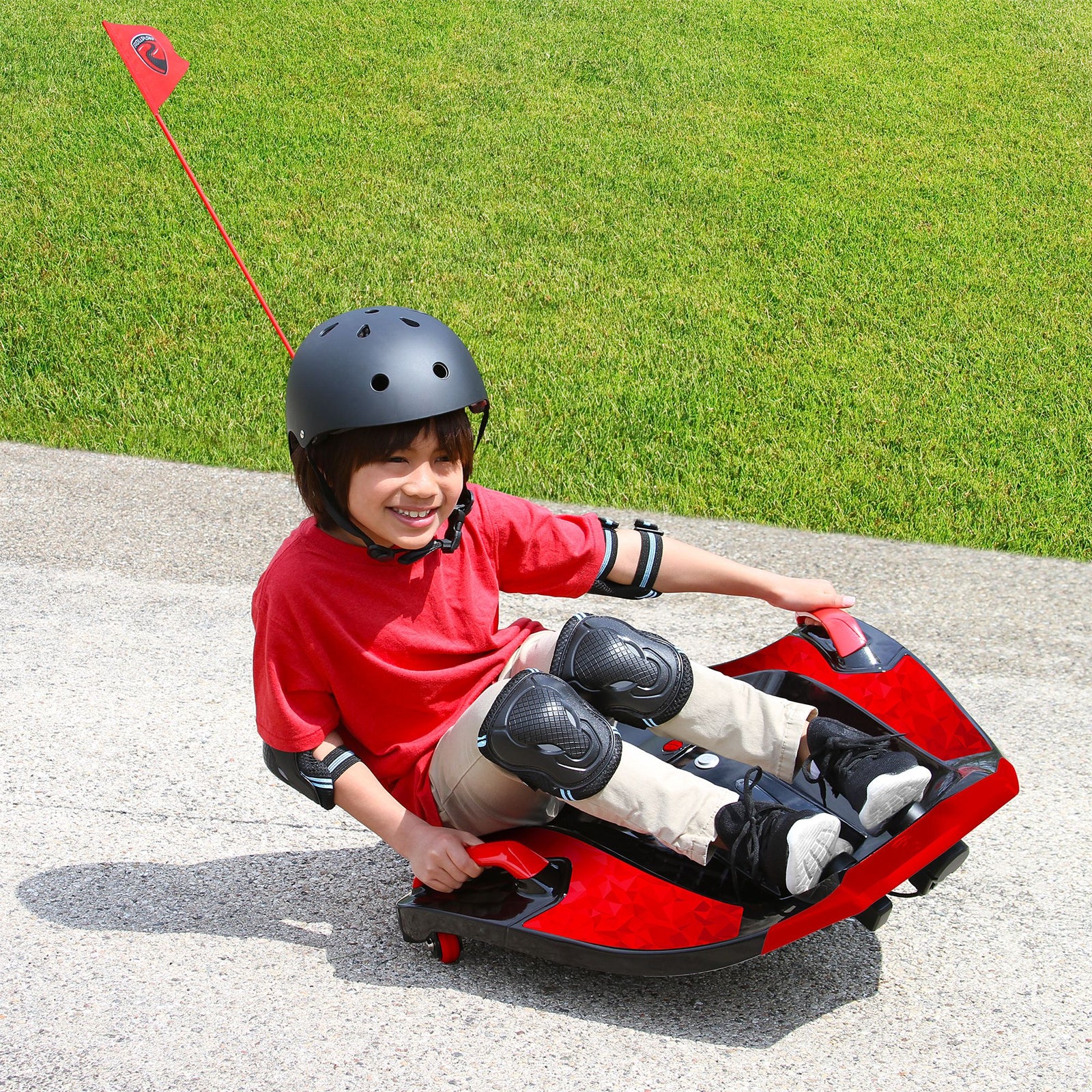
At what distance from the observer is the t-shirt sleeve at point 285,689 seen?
7.86ft

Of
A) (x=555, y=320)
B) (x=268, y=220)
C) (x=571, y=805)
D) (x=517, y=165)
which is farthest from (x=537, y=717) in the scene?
(x=517, y=165)

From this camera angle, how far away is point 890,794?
2.28m

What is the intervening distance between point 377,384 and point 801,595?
102 cm

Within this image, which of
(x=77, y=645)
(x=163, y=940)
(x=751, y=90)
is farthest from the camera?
(x=751, y=90)

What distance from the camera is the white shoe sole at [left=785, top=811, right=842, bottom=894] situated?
7.20 ft

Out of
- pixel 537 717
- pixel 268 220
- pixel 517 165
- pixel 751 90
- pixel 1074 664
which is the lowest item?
pixel 1074 664

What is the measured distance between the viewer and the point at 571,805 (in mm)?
2410

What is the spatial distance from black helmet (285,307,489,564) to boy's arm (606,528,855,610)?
40 cm

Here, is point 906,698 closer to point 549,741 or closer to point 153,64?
point 549,741

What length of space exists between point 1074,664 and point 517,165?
6202 mm

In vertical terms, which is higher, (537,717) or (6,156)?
(6,156)

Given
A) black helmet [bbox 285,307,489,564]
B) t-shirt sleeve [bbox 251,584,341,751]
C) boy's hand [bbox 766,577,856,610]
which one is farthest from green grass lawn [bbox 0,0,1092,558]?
t-shirt sleeve [bbox 251,584,341,751]

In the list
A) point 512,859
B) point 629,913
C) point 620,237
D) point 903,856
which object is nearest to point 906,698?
point 903,856

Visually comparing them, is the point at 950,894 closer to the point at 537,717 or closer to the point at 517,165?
the point at 537,717
